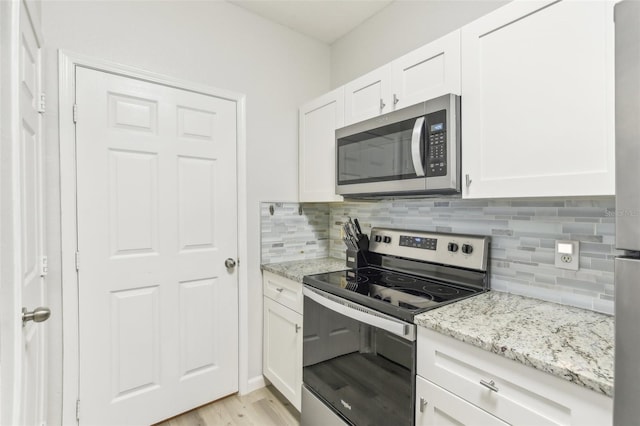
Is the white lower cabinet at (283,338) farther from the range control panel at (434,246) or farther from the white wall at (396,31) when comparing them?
the white wall at (396,31)

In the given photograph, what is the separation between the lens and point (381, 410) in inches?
51.8

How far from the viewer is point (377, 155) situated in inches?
65.8

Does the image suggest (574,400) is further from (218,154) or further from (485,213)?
(218,154)

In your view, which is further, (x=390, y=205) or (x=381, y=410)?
(x=390, y=205)

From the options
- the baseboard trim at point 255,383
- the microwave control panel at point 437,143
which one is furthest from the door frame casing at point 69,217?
the microwave control panel at point 437,143

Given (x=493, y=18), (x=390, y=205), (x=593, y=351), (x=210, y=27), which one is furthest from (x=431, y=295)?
(x=210, y=27)

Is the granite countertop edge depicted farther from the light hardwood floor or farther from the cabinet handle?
the light hardwood floor

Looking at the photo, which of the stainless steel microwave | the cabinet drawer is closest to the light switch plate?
the stainless steel microwave

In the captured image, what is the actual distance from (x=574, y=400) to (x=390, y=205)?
4.66 ft

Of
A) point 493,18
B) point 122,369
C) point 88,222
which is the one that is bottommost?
point 122,369

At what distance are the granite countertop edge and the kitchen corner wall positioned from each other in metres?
0.06

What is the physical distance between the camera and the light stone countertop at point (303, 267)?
6.38 feet

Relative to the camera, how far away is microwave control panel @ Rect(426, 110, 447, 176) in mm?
1369

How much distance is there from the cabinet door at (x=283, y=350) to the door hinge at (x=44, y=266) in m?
1.20
